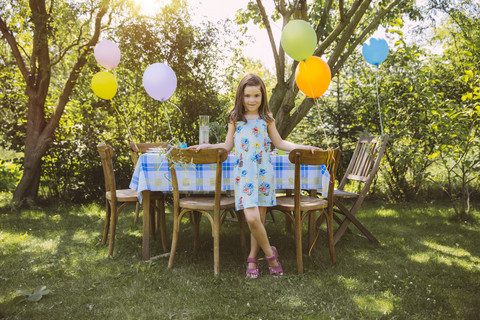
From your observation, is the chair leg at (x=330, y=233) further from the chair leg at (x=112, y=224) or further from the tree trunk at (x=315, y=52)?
the tree trunk at (x=315, y=52)

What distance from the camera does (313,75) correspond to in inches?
132

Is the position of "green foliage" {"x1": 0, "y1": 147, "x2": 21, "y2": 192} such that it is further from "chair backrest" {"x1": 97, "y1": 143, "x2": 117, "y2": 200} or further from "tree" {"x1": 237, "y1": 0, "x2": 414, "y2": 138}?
"tree" {"x1": 237, "y1": 0, "x2": 414, "y2": 138}

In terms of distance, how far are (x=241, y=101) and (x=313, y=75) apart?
769 millimetres

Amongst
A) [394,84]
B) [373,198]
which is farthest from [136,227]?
[394,84]

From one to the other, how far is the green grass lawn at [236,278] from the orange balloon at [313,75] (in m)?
1.59

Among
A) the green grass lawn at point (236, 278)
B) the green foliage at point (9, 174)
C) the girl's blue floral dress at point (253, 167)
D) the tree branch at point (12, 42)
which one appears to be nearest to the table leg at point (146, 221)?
the green grass lawn at point (236, 278)

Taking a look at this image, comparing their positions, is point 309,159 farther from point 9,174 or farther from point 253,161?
point 9,174

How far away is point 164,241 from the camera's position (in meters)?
3.69

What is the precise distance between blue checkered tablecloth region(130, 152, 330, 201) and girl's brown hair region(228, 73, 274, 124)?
0.39m

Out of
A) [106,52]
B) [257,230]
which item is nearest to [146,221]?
[257,230]

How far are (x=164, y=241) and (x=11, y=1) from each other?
4.83 m

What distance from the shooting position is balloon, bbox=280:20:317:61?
3178mm

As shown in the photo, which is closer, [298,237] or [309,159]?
[309,159]

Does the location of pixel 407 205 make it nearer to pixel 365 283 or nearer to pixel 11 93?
pixel 365 283
